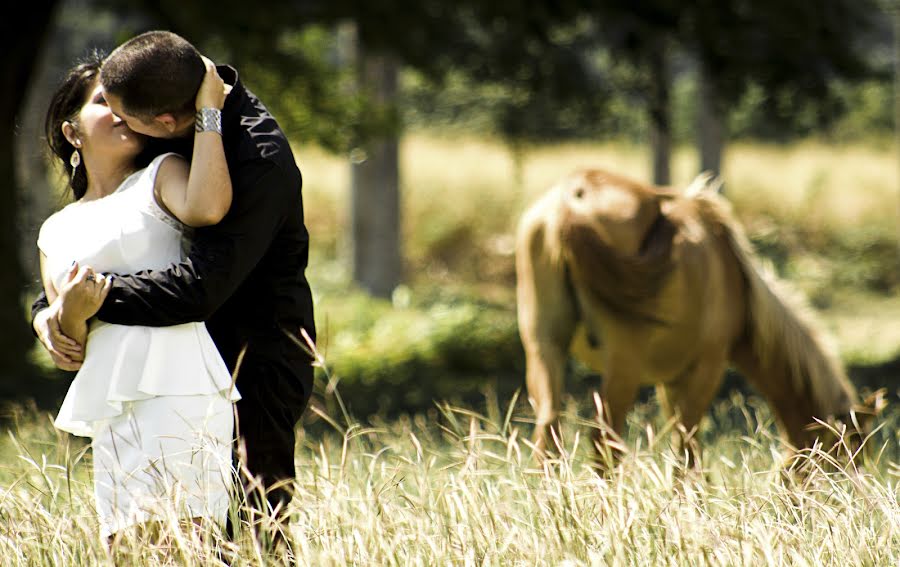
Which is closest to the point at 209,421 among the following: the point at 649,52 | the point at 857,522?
the point at 857,522

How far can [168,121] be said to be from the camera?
2.81 m

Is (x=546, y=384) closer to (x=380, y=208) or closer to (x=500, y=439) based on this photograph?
(x=500, y=439)

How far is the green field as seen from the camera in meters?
2.91

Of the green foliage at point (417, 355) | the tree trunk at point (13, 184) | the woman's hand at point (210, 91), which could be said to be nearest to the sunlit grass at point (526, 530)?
the woman's hand at point (210, 91)

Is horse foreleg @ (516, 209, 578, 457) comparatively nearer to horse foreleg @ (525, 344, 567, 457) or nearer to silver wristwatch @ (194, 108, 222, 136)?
horse foreleg @ (525, 344, 567, 457)

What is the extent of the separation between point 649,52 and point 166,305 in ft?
21.7

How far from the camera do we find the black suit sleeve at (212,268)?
277cm

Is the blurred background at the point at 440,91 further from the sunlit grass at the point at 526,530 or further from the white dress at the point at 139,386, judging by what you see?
the sunlit grass at the point at 526,530

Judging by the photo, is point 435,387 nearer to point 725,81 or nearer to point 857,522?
point 725,81

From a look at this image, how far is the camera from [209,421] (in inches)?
114

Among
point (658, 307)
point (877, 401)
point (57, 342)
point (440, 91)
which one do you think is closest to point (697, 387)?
point (658, 307)

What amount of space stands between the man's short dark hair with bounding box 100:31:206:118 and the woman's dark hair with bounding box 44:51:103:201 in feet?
0.74

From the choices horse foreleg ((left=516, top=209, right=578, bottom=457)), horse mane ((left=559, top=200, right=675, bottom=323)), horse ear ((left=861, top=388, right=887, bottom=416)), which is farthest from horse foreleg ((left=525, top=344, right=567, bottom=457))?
horse ear ((left=861, top=388, right=887, bottom=416))

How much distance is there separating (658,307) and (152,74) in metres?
3.23
